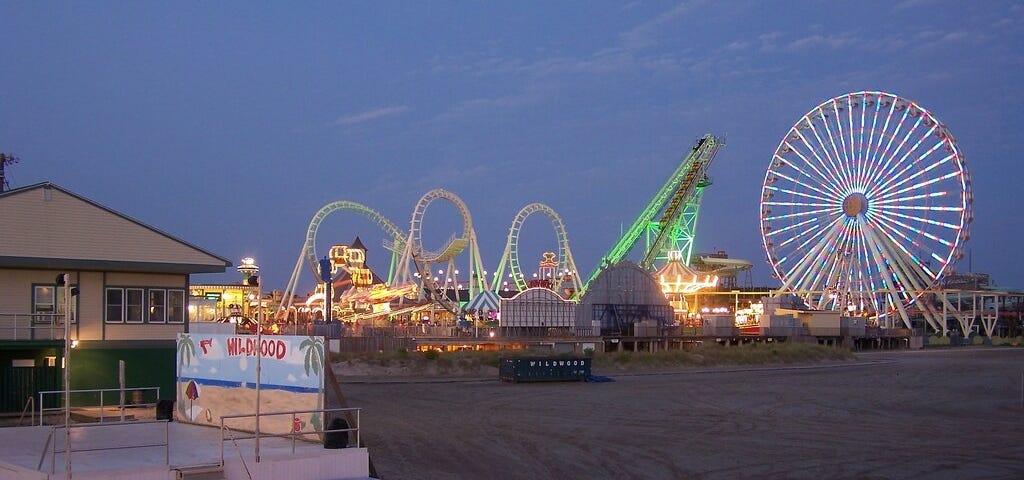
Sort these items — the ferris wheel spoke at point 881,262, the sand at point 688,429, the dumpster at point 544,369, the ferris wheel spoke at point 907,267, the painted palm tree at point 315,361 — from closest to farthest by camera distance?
the painted palm tree at point 315,361 → the sand at point 688,429 → the dumpster at point 544,369 → the ferris wheel spoke at point 881,262 → the ferris wheel spoke at point 907,267

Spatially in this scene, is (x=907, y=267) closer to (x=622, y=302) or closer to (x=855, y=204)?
(x=855, y=204)

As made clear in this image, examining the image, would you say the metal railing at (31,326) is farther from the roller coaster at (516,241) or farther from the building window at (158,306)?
the roller coaster at (516,241)

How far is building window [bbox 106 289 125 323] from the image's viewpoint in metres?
27.0

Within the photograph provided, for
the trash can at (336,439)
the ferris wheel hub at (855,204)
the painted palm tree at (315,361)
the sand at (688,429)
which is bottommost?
the sand at (688,429)

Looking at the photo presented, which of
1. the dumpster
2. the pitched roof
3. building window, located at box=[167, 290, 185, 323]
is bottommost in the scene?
the dumpster

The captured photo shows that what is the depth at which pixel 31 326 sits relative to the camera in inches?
1001

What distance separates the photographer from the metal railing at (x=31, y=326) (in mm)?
25156

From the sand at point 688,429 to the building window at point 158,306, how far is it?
6052mm

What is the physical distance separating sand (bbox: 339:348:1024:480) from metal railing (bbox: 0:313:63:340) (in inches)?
307

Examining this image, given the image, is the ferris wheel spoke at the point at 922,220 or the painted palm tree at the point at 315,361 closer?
the painted palm tree at the point at 315,361

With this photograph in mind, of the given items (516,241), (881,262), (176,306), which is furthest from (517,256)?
(176,306)

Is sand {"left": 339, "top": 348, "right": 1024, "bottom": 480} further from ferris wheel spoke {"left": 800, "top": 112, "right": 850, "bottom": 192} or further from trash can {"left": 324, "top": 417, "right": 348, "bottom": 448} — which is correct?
ferris wheel spoke {"left": 800, "top": 112, "right": 850, "bottom": 192}

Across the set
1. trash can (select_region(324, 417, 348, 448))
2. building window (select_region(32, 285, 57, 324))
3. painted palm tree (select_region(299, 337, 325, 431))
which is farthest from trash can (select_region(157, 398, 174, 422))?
building window (select_region(32, 285, 57, 324))

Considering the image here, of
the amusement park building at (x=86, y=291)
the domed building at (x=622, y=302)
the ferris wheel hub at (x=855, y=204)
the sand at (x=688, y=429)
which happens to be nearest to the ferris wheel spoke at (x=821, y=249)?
the ferris wheel hub at (x=855, y=204)
